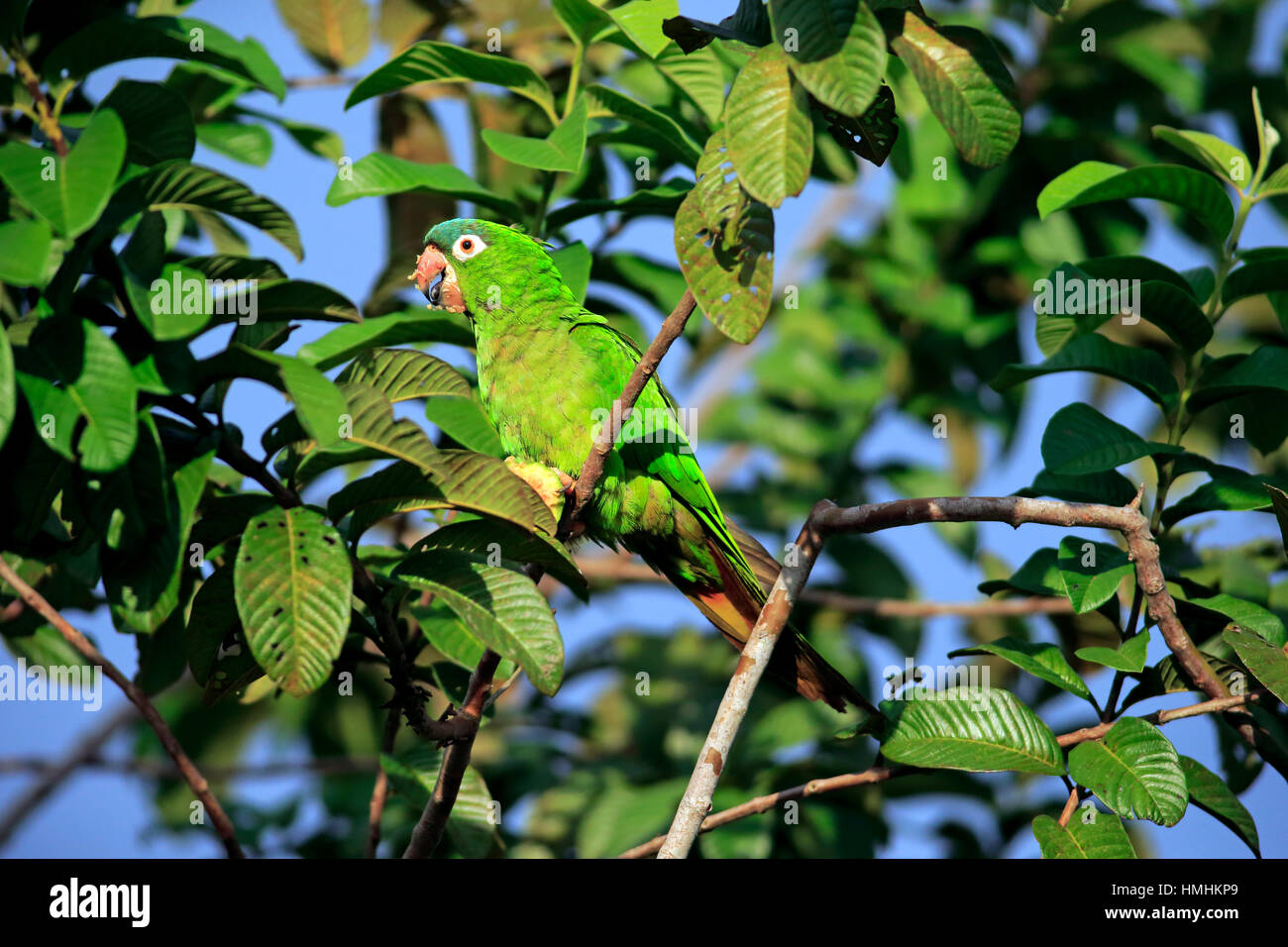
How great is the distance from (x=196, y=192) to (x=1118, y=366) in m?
2.41

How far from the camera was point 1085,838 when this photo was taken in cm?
239

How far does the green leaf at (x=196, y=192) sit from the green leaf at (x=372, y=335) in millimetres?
381

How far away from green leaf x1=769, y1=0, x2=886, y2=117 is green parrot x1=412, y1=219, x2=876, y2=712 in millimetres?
1456

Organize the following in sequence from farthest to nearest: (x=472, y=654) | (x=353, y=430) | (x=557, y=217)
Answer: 1. (x=557, y=217)
2. (x=472, y=654)
3. (x=353, y=430)

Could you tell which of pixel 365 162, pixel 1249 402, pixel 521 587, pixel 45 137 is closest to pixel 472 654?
pixel 521 587

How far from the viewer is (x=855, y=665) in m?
4.73

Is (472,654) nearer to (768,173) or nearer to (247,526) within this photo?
(247,526)

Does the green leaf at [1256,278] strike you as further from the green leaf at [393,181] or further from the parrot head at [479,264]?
the green leaf at [393,181]

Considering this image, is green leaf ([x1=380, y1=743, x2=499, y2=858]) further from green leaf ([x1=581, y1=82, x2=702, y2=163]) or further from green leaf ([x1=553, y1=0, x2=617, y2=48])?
green leaf ([x1=553, y1=0, x2=617, y2=48])

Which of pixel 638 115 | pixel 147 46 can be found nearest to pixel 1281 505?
pixel 638 115

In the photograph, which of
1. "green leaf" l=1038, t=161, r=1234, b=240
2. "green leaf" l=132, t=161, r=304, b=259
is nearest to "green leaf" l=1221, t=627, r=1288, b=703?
"green leaf" l=1038, t=161, r=1234, b=240

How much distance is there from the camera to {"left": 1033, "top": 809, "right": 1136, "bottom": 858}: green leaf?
2.35 meters
